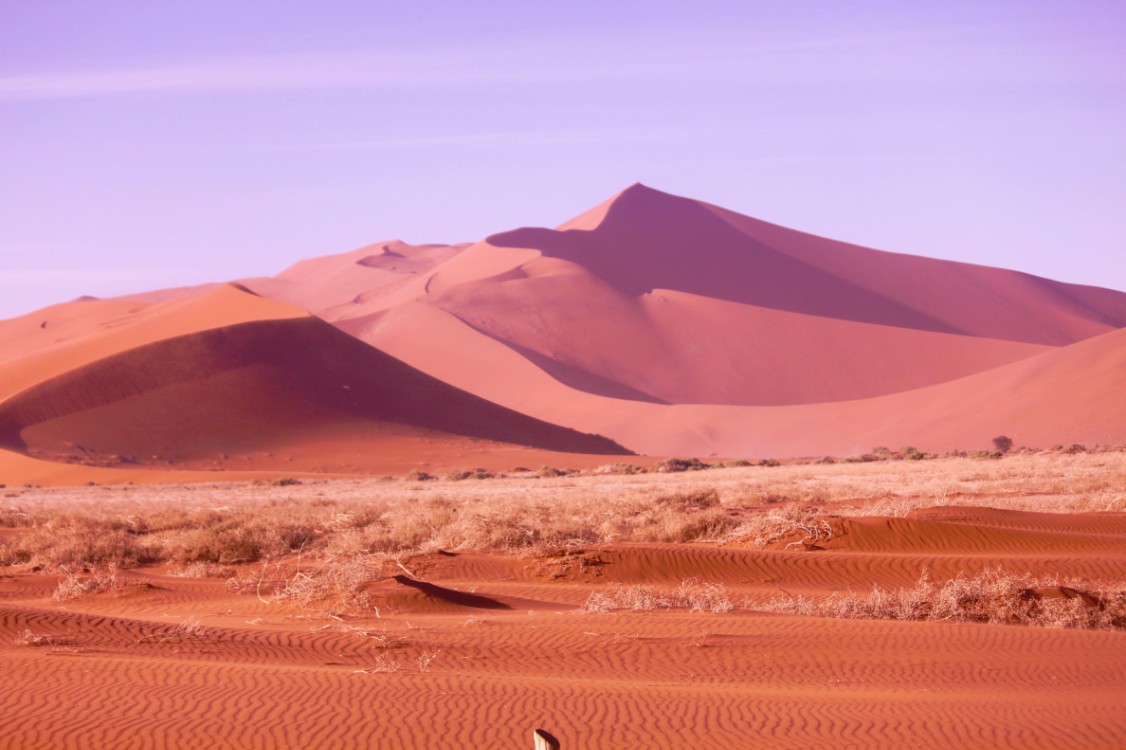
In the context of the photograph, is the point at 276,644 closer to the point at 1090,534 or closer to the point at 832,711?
the point at 832,711

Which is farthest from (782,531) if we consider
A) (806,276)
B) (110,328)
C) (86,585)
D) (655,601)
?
(806,276)

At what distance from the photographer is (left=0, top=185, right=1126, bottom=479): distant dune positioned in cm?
5106

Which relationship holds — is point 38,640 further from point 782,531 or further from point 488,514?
point 782,531

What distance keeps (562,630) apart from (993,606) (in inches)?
170

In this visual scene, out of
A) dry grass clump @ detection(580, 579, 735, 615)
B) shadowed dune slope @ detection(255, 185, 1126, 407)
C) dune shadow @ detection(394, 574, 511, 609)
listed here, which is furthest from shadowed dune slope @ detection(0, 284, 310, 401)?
dry grass clump @ detection(580, 579, 735, 615)

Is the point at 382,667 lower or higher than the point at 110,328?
lower

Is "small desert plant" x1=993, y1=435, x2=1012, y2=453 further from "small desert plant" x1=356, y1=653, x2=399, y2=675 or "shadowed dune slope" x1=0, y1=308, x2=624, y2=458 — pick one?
"small desert plant" x1=356, y1=653, x2=399, y2=675

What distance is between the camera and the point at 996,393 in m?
61.0

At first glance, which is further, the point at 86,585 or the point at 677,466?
the point at 677,466

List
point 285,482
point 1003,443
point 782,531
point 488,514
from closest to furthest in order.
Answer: point 782,531 → point 488,514 → point 285,482 → point 1003,443

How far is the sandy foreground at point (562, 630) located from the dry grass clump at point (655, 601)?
0.05 m

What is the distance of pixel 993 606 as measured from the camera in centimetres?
1130

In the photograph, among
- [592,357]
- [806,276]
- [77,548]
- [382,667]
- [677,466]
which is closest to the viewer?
[382,667]

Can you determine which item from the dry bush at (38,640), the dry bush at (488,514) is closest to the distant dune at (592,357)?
the dry bush at (488,514)
